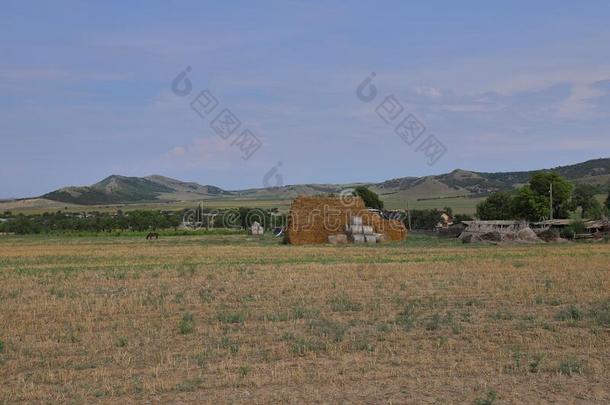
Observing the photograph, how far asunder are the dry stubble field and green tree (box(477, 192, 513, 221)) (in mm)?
65166

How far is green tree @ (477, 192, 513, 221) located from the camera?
3403 inches

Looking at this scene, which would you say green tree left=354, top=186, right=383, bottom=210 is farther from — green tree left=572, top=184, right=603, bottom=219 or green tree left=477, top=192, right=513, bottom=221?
green tree left=572, top=184, right=603, bottom=219

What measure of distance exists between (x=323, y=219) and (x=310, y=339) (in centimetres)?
4152

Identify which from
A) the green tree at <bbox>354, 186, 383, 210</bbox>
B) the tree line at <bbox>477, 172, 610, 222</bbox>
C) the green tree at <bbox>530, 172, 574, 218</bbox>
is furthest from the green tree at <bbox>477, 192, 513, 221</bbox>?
the green tree at <bbox>354, 186, 383, 210</bbox>

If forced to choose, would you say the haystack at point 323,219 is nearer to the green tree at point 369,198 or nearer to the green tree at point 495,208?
the green tree at point 495,208

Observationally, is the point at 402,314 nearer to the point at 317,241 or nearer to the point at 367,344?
the point at 367,344

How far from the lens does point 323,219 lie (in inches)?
2124

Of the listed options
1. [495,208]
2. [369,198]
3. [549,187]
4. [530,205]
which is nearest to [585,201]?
[495,208]

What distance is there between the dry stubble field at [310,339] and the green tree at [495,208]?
65166 mm

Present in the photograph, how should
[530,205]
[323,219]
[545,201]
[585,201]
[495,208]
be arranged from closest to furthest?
[323,219] < [545,201] < [530,205] < [585,201] < [495,208]

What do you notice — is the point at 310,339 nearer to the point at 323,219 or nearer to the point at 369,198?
the point at 323,219

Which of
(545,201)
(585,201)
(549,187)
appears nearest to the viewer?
(549,187)

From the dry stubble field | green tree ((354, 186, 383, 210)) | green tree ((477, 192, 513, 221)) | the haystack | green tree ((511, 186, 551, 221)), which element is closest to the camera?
the dry stubble field

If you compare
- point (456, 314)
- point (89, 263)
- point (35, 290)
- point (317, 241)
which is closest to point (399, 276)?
point (456, 314)
